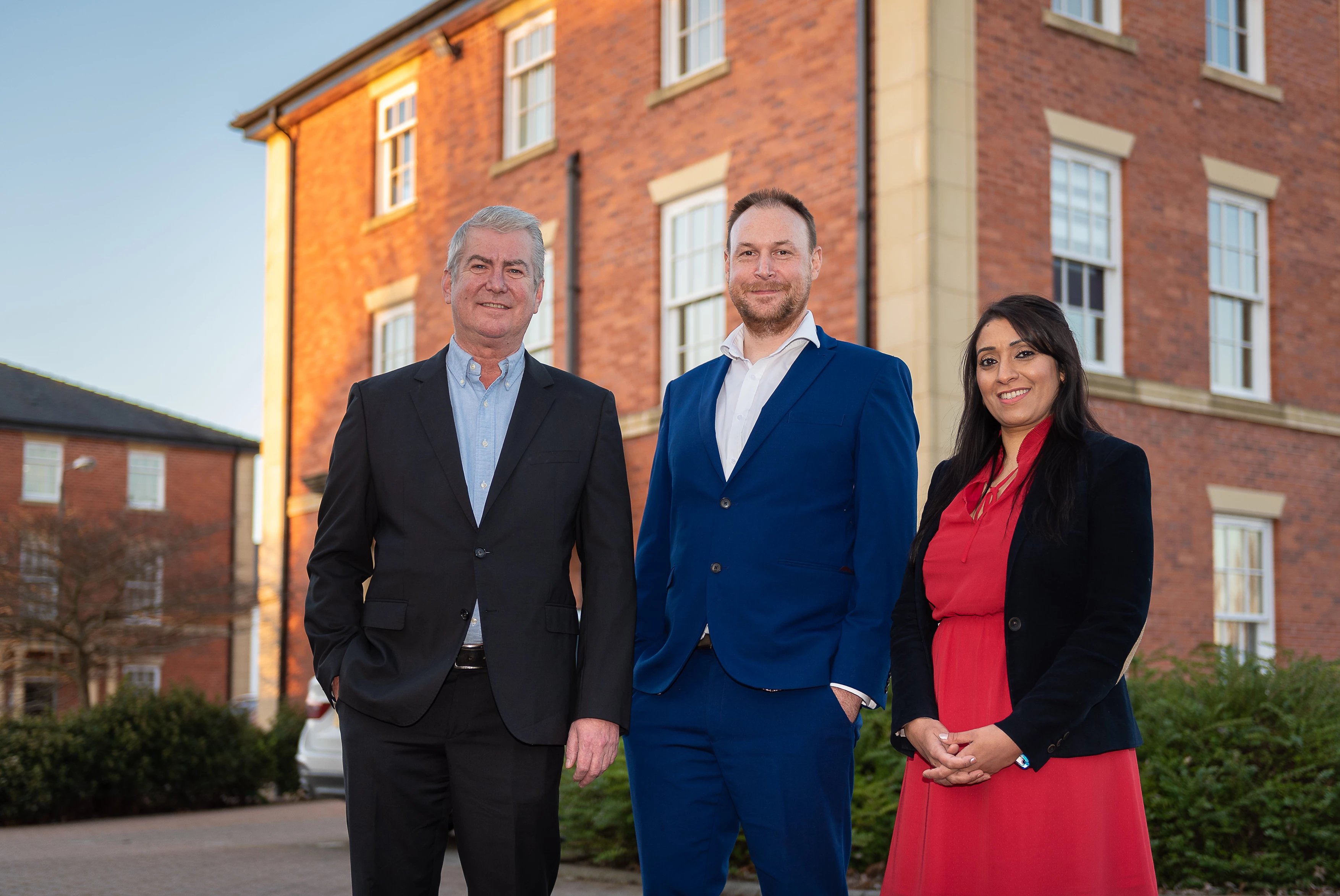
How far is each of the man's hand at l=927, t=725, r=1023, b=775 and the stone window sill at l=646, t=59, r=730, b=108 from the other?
11926 mm

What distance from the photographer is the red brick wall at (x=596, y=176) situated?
1298 cm

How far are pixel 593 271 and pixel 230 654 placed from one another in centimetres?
3003

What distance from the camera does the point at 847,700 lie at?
10.7 feet

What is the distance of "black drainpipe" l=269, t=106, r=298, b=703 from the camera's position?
813 inches

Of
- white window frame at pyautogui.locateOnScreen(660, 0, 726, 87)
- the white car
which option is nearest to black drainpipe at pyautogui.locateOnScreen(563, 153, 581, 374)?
white window frame at pyautogui.locateOnScreen(660, 0, 726, 87)

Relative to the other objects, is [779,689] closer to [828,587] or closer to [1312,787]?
[828,587]

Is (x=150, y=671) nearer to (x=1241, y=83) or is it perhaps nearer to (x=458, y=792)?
(x=1241, y=83)

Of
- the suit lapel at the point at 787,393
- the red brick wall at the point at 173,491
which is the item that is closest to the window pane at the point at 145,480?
the red brick wall at the point at 173,491

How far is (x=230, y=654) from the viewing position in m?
41.4

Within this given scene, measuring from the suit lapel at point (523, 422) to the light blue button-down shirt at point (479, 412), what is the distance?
21mm

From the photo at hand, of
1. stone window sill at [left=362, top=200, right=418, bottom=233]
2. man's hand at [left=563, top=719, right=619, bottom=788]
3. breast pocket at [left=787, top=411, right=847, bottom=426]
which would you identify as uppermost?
stone window sill at [left=362, top=200, right=418, bottom=233]

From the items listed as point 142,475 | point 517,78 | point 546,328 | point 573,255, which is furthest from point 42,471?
point 573,255

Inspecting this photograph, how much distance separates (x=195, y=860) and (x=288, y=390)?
12.3m

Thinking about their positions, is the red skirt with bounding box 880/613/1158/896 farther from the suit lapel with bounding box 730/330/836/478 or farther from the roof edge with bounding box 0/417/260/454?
the roof edge with bounding box 0/417/260/454
